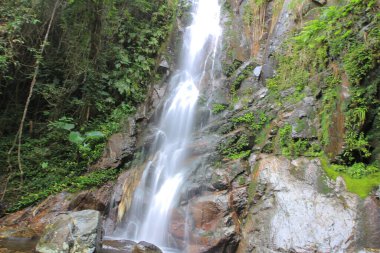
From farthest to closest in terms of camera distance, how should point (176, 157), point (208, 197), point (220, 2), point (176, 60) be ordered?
point (220, 2) < point (176, 60) < point (176, 157) < point (208, 197)

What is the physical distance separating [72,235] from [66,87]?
6482 mm

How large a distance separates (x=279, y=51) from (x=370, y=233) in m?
6.05

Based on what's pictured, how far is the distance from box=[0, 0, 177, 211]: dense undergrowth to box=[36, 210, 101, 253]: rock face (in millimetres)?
2348

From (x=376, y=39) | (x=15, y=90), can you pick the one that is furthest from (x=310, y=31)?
(x=15, y=90)

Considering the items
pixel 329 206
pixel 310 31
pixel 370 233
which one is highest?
pixel 310 31

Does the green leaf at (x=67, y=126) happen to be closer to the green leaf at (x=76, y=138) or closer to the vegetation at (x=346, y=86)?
the green leaf at (x=76, y=138)

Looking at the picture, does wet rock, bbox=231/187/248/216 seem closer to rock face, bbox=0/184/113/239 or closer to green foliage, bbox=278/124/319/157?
green foliage, bbox=278/124/319/157

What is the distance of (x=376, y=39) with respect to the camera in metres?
6.17

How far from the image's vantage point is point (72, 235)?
19.4 feet

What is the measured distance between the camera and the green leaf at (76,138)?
372 inches

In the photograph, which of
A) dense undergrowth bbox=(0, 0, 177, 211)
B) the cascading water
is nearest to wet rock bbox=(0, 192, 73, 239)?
dense undergrowth bbox=(0, 0, 177, 211)

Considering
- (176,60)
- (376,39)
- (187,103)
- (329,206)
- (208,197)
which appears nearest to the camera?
(329,206)

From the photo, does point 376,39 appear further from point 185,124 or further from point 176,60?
point 176,60

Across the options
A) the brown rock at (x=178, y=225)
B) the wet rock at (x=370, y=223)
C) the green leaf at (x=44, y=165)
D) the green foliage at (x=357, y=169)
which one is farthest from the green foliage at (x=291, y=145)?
the green leaf at (x=44, y=165)
